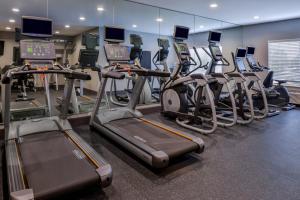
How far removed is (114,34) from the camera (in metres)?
3.96

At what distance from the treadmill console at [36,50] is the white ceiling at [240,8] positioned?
2739 mm

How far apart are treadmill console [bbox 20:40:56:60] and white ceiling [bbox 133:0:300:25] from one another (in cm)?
274

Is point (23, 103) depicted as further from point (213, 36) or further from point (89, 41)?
point (213, 36)

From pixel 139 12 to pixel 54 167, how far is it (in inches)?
183

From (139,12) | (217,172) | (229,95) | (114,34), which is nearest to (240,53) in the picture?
(229,95)

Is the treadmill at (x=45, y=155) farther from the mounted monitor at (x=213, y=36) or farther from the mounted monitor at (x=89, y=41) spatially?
the mounted monitor at (x=213, y=36)

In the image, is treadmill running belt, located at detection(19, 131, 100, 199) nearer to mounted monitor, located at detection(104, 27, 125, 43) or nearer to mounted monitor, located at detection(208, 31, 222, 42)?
mounted monitor, located at detection(104, 27, 125, 43)

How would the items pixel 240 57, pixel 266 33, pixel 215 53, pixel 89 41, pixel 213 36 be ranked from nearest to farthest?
pixel 89 41
pixel 215 53
pixel 213 36
pixel 240 57
pixel 266 33

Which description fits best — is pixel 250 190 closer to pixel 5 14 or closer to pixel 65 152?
pixel 65 152

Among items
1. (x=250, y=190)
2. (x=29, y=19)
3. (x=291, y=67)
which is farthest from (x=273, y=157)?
(x=291, y=67)

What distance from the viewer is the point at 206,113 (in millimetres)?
4523

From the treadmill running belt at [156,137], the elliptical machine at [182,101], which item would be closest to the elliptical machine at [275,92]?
the elliptical machine at [182,101]

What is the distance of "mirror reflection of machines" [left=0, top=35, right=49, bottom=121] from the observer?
390cm

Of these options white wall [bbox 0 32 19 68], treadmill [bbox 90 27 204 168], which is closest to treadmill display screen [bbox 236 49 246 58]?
treadmill [bbox 90 27 204 168]
